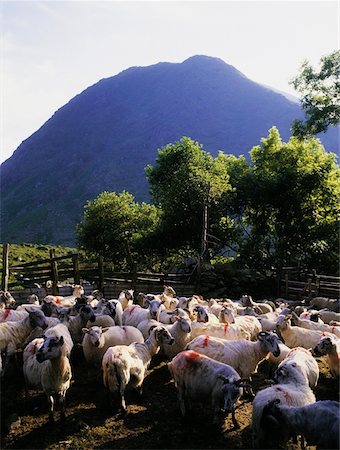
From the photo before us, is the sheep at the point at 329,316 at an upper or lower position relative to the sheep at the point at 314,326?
lower

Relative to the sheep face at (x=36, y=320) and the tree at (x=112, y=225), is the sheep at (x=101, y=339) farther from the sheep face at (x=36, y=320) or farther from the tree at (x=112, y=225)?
the tree at (x=112, y=225)

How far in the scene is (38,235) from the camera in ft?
428

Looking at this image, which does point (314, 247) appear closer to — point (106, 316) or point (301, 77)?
point (301, 77)

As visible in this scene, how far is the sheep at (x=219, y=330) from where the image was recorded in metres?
10.9

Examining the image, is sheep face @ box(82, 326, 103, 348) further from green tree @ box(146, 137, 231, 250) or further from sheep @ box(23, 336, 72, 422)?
green tree @ box(146, 137, 231, 250)

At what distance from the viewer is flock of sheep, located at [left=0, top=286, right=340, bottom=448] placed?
6.39m

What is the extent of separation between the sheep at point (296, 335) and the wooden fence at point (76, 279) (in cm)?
1115

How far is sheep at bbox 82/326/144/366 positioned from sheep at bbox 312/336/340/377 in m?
4.23

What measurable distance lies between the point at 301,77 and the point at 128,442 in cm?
2429

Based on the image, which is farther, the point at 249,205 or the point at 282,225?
the point at 249,205

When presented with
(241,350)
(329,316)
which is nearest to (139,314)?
(241,350)

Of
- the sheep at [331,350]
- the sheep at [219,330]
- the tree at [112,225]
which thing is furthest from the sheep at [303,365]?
the tree at [112,225]

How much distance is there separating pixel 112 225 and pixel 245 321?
87.7ft

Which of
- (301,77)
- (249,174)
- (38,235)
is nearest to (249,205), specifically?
(249,174)
